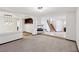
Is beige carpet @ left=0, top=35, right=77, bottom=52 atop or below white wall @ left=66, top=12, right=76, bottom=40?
below

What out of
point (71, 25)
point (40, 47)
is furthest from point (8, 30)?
point (71, 25)

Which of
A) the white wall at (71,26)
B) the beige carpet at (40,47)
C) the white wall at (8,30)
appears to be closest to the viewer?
the beige carpet at (40,47)

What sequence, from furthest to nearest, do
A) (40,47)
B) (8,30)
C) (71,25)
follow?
(71,25), (8,30), (40,47)

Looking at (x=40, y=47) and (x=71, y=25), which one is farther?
(x=71, y=25)

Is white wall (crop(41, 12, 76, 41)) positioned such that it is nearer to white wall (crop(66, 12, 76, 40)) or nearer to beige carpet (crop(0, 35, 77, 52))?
white wall (crop(66, 12, 76, 40))

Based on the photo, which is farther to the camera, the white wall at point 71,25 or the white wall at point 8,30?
the white wall at point 71,25

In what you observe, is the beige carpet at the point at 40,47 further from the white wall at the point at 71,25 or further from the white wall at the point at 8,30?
the white wall at the point at 71,25

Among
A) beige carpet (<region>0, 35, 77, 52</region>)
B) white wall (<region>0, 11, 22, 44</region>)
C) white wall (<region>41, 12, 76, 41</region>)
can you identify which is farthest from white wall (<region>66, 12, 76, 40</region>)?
white wall (<region>0, 11, 22, 44</region>)

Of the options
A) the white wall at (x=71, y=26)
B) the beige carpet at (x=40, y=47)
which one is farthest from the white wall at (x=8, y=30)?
the white wall at (x=71, y=26)

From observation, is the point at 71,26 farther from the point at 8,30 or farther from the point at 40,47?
the point at 8,30
